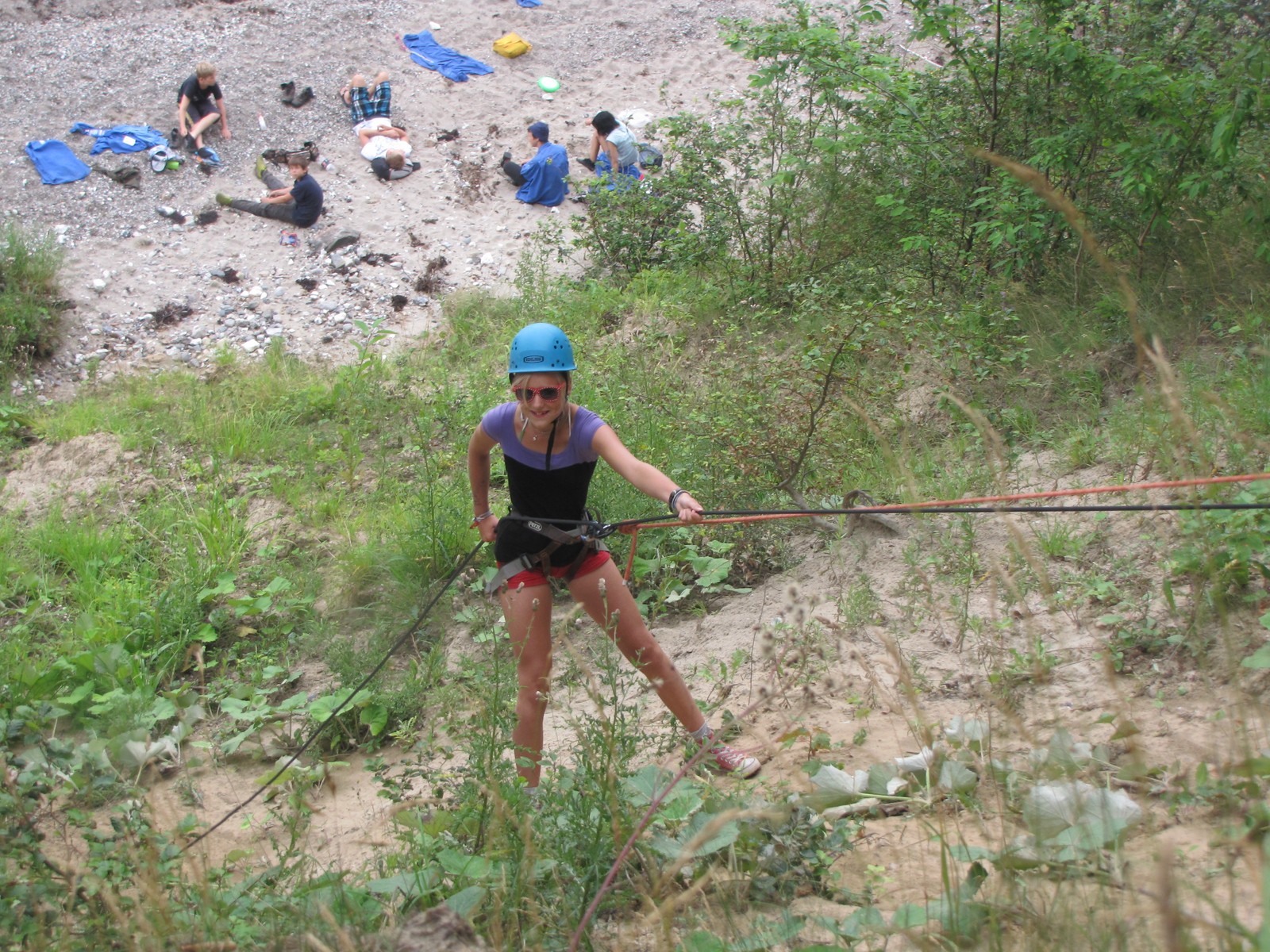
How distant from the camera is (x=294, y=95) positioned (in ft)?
44.1

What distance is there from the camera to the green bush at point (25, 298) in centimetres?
888

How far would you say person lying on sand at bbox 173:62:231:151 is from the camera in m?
12.2

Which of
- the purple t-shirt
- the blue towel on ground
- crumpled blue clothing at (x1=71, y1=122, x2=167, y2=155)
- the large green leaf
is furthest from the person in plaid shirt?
the large green leaf

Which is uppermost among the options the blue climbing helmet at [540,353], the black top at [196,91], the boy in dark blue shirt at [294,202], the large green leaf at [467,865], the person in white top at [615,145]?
the blue climbing helmet at [540,353]

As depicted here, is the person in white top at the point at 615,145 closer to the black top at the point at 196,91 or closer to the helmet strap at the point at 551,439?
the black top at the point at 196,91

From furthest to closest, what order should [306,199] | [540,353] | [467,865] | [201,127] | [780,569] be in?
1. [201,127]
2. [306,199]
3. [780,569]
4. [540,353]
5. [467,865]

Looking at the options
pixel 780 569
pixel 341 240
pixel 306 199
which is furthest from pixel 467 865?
pixel 306 199

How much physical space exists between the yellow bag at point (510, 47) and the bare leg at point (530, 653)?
46.2 ft

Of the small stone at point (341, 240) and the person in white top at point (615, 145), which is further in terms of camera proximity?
the person in white top at point (615, 145)

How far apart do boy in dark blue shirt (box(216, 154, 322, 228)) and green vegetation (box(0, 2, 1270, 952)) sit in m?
3.00

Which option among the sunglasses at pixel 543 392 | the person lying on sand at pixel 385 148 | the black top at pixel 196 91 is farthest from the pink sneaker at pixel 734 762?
the black top at pixel 196 91

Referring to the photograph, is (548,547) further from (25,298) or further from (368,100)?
(368,100)

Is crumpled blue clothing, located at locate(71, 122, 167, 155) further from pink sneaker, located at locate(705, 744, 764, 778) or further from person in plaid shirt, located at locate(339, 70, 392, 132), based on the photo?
pink sneaker, located at locate(705, 744, 764, 778)

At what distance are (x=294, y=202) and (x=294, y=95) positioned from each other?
295 centimetres
